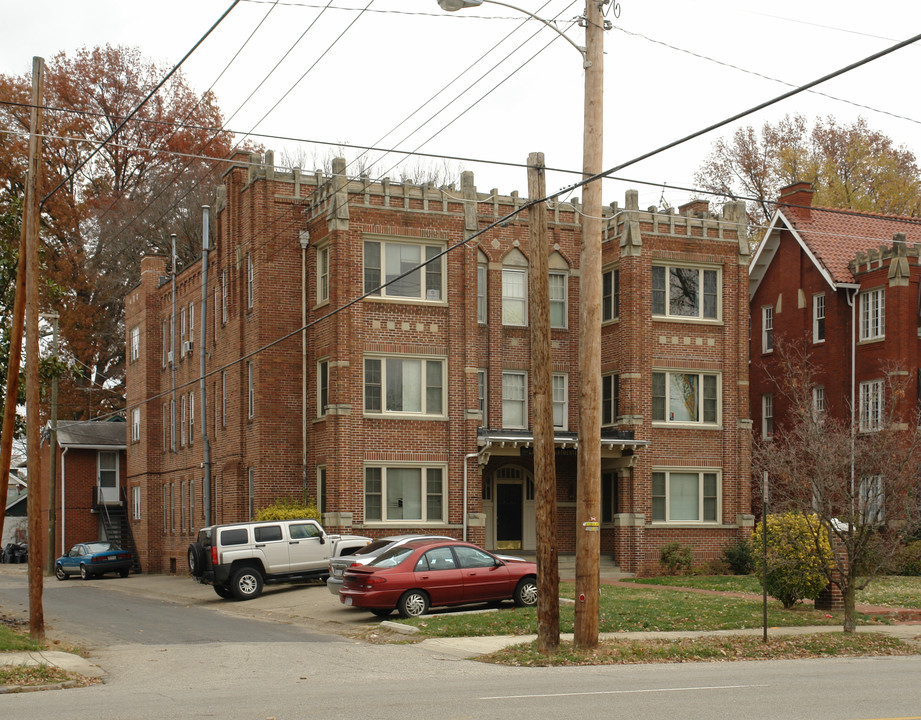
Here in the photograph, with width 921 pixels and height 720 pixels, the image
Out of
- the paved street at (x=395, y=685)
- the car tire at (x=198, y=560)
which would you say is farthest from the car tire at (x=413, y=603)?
the car tire at (x=198, y=560)

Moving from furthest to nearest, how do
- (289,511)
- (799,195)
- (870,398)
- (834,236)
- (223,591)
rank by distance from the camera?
(799,195) → (834,236) → (870,398) → (289,511) → (223,591)

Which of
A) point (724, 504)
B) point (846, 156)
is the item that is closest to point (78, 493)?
point (724, 504)

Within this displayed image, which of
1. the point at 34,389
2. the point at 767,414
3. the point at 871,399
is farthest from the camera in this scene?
the point at 767,414

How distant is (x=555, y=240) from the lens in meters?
36.3

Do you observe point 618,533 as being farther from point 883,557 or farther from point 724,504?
point 883,557

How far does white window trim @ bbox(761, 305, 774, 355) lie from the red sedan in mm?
22903

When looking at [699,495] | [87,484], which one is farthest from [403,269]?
[87,484]

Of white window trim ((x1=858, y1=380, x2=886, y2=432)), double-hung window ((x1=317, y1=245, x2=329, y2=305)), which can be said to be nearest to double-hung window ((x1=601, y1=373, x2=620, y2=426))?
white window trim ((x1=858, y1=380, x2=886, y2=432))

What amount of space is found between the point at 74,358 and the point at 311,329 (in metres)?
20.5

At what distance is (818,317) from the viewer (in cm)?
4172

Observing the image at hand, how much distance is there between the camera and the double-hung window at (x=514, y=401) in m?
36.1

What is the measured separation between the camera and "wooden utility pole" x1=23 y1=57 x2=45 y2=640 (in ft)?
61.8

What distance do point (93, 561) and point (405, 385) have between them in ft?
55.0

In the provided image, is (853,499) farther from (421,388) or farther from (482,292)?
(482,292)
